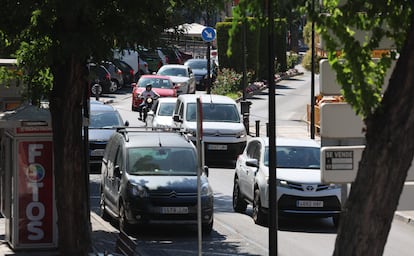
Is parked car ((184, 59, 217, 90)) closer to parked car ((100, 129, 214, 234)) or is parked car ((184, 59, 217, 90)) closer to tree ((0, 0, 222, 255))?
parked car ((100, 129, 214, 234))

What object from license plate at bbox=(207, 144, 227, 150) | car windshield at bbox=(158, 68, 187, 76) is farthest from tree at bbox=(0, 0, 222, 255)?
car windshield at bbox=(158, 68, 187, 76)

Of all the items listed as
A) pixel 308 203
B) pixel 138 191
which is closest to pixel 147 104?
pixel 308 203

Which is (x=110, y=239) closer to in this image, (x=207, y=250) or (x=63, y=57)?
(x=207, y=250)

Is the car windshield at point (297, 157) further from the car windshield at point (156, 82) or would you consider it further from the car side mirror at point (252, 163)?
the car windshield at point (156, 82)

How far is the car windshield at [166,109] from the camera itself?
34031 mm

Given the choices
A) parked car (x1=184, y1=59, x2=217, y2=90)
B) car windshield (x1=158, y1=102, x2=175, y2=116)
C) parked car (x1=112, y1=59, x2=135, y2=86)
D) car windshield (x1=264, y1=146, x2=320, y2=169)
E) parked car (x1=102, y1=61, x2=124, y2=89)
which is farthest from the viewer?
parked car (x1=112, y1=59, x2=135, y2=86)

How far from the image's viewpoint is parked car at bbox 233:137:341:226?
19.9m

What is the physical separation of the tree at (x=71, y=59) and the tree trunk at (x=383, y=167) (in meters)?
7.85

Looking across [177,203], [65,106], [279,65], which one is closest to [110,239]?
[177,203]

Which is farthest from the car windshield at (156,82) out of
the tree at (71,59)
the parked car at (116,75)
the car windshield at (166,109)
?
the tree at (71,59)

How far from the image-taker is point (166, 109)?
112ft

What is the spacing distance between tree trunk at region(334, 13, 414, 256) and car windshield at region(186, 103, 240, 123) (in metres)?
22.9

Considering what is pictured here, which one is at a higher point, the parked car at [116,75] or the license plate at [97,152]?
the license plate at [97,152]

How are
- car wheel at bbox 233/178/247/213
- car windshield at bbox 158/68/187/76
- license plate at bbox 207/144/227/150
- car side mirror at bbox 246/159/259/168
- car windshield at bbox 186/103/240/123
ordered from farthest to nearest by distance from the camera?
car windshield at bbox 158/68/187/76 → car windshield at bbox 186/103/240/123 → license plate at bbox 207/144/227/150 → car wheel at bbox 233/178/247/213 → car side mirror at bbox 246/159/259/168
